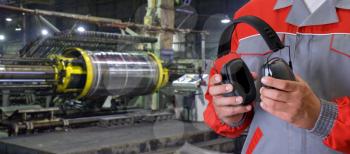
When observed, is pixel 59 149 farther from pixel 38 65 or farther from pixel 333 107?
pixel 333 107

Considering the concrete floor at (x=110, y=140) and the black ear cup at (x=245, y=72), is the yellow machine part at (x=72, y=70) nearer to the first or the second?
the concrete floor at (x=110, y=140)

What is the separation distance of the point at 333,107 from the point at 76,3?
19.4m

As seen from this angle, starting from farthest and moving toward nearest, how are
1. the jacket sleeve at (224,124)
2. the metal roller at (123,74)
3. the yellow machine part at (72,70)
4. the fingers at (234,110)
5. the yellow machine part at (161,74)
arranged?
the yellow machine part at (161,74), the metal roller at (123,74), the yellow machine part at (72,70), the jacket sleeve at (224,124), the fingers at (234,110)

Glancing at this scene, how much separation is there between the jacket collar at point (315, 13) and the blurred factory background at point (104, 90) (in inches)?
92.6

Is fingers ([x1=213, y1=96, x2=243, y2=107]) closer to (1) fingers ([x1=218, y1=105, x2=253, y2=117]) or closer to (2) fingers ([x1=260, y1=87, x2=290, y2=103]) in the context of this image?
(1) fingers ([x1=218, y1=105, x2=253, y2=117])

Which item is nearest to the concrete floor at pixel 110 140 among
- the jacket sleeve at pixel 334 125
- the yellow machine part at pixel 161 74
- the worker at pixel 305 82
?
the yellow machine part at pixel 161 74

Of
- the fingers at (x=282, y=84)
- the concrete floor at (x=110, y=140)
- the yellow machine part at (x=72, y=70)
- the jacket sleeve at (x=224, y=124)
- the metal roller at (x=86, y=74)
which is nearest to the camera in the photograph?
the fingers at (x=282, y=84)

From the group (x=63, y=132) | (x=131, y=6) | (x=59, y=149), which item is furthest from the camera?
(x=131, y=6)

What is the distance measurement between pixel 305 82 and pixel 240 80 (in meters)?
0.18

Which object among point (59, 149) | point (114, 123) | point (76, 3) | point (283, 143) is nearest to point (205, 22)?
point (76, 3)

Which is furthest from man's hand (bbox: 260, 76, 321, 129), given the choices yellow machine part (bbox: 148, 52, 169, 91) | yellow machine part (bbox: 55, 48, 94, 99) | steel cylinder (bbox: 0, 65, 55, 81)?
yellow machine part (bbox: 148, 52, 169, 91)

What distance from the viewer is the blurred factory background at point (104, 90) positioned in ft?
12.3

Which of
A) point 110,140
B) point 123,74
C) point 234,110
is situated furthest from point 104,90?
point 234,110

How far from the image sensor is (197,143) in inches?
162
